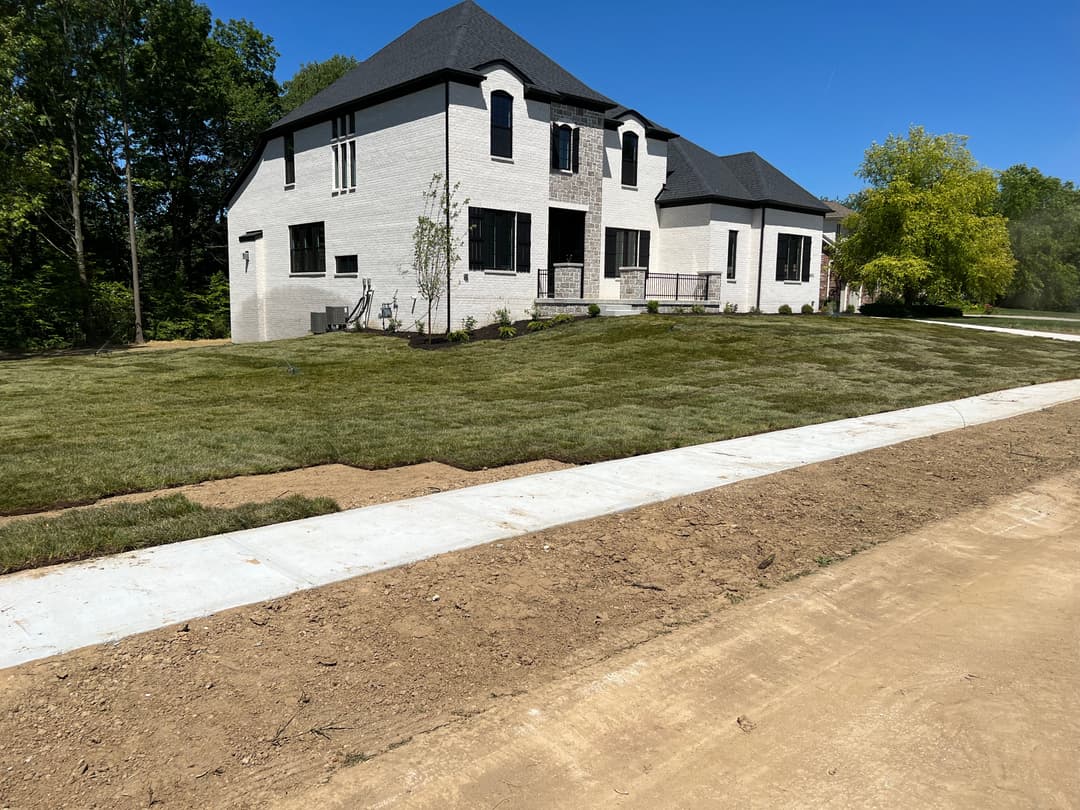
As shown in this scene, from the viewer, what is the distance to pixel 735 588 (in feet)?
17.0

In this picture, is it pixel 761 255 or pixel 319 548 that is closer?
pixel 319 548

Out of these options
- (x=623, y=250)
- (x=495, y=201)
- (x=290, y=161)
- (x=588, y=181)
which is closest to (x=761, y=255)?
(x=623, y=250)

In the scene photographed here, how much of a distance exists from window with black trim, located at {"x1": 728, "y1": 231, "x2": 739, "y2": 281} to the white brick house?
61 mm

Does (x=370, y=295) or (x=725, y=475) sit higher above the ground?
(x=370, y=295)

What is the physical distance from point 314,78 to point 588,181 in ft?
112

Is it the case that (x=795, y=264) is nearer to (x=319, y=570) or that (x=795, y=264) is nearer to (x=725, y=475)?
(x=725, y=475)

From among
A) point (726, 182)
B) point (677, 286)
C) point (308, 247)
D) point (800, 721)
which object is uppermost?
point (726, 182)

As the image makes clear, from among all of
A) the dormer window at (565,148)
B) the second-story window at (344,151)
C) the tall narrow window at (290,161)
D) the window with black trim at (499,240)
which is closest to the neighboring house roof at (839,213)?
the dormer window at (565,148)

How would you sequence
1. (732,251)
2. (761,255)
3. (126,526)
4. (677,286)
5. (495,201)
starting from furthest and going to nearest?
(761,255)
(732,251)
(677,286)
(495,201)
(126,526)

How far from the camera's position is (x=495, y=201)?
25.5 meters

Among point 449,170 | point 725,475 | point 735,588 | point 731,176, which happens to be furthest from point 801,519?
point 731,176

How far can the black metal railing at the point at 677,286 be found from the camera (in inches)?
1208

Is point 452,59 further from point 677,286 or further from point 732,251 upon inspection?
point 732,251

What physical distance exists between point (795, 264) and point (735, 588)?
32993mm
